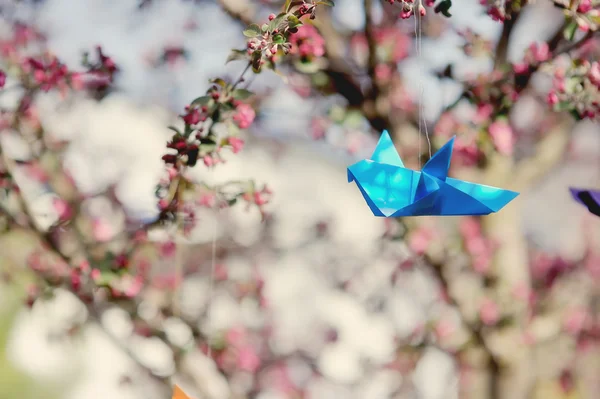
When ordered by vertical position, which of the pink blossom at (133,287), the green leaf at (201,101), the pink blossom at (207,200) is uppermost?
the green leaf at (201,101)

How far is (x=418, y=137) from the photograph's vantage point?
1542mm

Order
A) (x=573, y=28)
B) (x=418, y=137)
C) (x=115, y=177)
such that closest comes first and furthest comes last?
1. (x=573, y=28)
2. (x=418, y=137)
3. (x=115, y=177)

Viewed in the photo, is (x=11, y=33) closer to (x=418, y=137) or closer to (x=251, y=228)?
(x=251, y=228)

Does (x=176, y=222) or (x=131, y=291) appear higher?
(x=176, y=222)

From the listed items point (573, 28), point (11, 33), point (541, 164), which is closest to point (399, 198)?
point (573, 28)

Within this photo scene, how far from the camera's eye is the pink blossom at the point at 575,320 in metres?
1.72

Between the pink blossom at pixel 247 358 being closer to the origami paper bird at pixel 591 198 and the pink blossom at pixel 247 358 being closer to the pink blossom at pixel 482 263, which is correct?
the pink blossom at pixel 482 263

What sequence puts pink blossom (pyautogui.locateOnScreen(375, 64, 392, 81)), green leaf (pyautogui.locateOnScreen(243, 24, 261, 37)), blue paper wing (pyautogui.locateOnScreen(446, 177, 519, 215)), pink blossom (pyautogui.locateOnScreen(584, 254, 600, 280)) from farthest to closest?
pink blossom (pyautogui.locateOnScreen(584, 254, 600, 280))
pink blossom (pyautogui.locateOnScreen(375, 64, 392, 81))
green leaf (pyautogui.locateOnScreen(243, 24, 261, 37))
blue paper wing (pyautogui.locateOnScreen(446, 177, 519, 215))

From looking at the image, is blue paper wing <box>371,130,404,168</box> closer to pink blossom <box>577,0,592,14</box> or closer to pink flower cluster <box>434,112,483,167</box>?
pink blossom <box>577,0,592,14</box>

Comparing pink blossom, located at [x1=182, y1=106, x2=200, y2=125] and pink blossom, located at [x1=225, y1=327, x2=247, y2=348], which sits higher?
pink blossom, located at [x1=182, y1=106, x2=200, y2=125]

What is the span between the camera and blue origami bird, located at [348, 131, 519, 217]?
755 mm

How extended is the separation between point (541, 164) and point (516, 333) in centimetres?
44

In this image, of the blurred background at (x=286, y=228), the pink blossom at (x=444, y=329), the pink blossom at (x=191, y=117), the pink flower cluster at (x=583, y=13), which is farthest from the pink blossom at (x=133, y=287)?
the pink flower cluster at (x=583, y=13)

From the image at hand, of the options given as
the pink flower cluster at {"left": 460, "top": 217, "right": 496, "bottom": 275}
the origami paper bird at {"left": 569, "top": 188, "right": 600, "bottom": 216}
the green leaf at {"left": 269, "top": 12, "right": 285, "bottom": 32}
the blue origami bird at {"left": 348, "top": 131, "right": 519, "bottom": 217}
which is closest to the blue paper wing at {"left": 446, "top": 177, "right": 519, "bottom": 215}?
the blue origami bird at {"left": 348, "top": 131, "right": 519, "bottom": 217}
